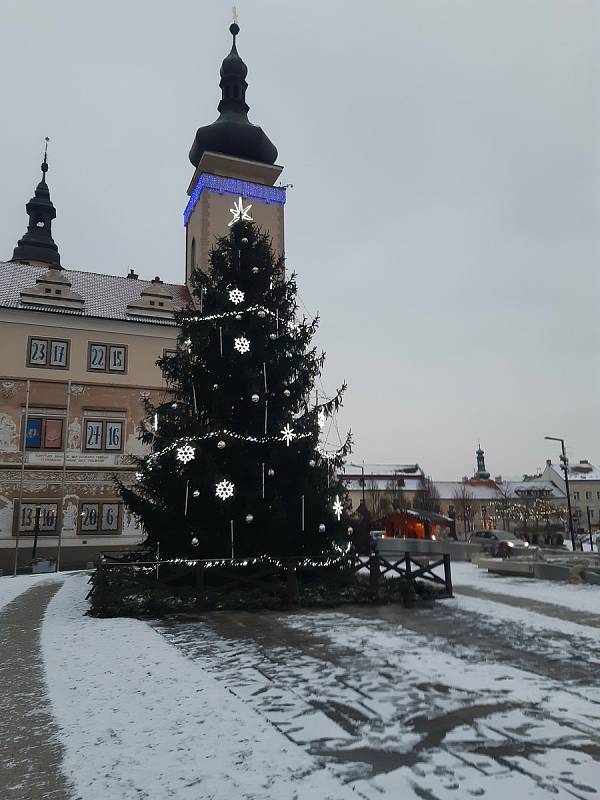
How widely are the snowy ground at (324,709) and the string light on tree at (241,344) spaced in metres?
6.66

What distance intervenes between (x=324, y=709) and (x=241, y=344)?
32.8 feet

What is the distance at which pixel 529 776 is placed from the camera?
4.58m

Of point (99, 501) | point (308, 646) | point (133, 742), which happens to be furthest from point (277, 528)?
point (99, 501)

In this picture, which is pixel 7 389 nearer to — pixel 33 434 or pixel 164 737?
pixel 33 434

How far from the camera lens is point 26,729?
18.6 ft

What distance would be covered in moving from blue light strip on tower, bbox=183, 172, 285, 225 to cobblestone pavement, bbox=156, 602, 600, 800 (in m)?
33.4

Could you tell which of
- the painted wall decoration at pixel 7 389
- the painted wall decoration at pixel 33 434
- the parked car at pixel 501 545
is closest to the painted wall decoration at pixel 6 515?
the painted wall decoration at pixel 33 434

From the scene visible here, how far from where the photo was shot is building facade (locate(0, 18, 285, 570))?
29.6 m

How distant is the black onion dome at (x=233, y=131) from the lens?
39.4 m

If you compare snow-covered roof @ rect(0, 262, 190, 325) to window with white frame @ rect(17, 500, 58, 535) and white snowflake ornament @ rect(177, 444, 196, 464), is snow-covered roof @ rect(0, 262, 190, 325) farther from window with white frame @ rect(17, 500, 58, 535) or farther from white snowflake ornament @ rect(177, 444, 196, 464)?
white snowflake ornament @ rect(177, 444, 196, 464)

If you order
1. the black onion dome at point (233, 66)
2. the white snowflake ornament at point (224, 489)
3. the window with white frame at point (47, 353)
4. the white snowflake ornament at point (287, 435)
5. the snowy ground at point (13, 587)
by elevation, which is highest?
the black onion dome at point (233, 66)

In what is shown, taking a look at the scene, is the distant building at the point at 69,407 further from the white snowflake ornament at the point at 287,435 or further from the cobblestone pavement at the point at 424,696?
the cobblestone pavement at the point at 424,696

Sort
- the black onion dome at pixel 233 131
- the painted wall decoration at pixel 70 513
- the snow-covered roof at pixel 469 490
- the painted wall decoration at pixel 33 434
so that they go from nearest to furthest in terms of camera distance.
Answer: the painted wall decoration at pixel 70 513 < the painted wall decoration at pixel 33 434 < the black onion dome at pixel 233 131 < the snow-covered roof at pixel 469 490

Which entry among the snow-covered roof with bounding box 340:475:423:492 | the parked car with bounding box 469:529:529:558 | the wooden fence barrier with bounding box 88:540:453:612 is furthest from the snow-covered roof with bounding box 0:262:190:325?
the snow-covered roof with bounding box 340:475:423:492
